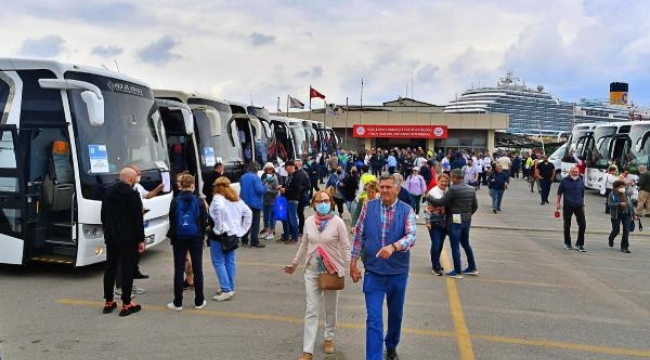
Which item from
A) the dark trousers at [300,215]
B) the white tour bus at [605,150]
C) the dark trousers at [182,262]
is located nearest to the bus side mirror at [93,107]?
the dark trousers at [182,262]

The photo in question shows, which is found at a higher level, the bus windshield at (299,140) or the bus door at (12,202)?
the bus windshield at (299,140)

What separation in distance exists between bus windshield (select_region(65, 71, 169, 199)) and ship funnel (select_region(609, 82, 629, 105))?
98866 millimetres

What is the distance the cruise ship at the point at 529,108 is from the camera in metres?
100

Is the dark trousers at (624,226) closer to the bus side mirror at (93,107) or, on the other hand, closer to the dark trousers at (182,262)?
the dark trousers at (182,262)

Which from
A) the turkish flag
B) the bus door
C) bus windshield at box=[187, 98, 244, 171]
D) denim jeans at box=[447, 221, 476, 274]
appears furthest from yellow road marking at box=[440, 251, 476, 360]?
the turkish flag

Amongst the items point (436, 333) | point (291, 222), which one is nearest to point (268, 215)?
point (291, 222)

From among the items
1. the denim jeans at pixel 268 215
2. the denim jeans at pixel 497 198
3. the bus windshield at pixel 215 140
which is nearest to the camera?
the denim jeans at pixel 268 215

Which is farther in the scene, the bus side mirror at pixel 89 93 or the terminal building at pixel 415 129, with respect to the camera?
the terminal building at pixel 415 129

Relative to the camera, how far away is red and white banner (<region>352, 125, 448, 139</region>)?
48.0 metres

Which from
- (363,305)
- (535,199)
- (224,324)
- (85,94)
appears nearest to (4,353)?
(224,324)

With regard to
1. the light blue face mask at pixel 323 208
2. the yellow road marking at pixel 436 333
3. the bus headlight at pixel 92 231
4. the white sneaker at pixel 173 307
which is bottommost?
the yellow road marking at pixel 436 333

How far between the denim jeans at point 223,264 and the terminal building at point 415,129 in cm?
4189

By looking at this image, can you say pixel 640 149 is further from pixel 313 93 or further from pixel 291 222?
pixel 313 93

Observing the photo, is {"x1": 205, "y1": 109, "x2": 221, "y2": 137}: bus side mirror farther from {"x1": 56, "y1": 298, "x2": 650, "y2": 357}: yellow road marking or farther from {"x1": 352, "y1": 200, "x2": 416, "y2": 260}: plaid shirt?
{"x1": 352, "y1": 200, "x2": 416, "y2": 260}: plaid shirt
